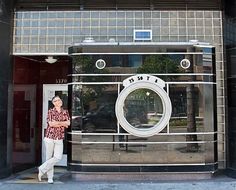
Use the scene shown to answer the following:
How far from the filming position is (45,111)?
950cm

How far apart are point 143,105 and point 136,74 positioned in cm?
64

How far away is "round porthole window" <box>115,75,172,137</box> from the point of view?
7.70 metres

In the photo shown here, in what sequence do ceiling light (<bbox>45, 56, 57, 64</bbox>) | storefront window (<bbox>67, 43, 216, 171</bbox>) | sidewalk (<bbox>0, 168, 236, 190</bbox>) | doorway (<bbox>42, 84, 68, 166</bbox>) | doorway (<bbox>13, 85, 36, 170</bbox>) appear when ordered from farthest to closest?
doorway (<bbox>42, 84, 68, 166</bbox>)
ceiling light (<bbox>45, 56, 57, 64</bbox>)
doorway (<bbox>13, 85, 36, 170</bbox>)
storefront window (<bbox>67, 43, 216, 171</bbox>)
sidewalk (<bbox>0, 168, 236, 190</bbox>)

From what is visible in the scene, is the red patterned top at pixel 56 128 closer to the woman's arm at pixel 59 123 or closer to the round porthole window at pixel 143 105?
the woman's arm at pixel 59 123

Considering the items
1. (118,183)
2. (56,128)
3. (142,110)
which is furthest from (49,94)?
(118,183)

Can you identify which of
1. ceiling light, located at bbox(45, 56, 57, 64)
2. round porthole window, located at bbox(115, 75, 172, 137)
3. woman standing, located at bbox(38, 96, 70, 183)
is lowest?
woman standing, located at bbox(38, 96, 70, 183)

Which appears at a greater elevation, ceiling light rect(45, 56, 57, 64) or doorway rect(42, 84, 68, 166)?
ceiling light rect(45, 56, 57, 64)

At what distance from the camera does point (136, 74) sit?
7.82 m

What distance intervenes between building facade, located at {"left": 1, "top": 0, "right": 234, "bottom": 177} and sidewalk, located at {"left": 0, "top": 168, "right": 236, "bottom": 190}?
0.21m

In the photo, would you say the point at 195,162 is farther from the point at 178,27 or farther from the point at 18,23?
the point at 18,23

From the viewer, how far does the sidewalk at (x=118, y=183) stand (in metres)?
7.25

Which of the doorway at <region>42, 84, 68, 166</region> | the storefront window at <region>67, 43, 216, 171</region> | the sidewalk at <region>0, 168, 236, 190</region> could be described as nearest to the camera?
the sidewalk at <region>0, 168, 236, 190</region>

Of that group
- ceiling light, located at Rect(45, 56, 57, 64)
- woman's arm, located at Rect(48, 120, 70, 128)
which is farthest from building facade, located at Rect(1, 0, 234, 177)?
ceiling light, located at Rect(45, 56, 57, 64)

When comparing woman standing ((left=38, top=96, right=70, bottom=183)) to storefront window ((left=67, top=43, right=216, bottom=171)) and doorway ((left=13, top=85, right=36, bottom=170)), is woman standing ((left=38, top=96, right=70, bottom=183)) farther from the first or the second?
doorway ((left=13, top=85, right=36, bottom=170))
